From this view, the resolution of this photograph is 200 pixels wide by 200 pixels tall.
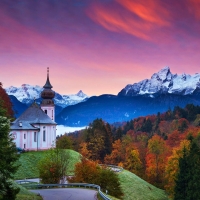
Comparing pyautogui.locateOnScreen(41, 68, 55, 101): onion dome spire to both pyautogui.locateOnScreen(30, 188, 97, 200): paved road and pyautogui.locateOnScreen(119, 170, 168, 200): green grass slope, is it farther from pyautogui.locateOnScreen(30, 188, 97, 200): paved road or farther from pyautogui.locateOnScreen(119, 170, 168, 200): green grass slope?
pyautogui.locateOnScreen(30, 188, 97, 200): paved road

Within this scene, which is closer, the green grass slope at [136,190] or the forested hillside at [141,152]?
the green grass slope at [136,190]

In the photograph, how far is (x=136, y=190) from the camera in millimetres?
65438

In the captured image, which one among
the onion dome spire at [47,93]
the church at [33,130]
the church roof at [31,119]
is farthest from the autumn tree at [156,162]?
the onion dome spire at [47,93]

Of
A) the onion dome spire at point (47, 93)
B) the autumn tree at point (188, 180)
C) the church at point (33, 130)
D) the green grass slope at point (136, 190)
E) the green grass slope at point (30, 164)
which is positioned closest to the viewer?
the autumn tree at point (188, 180)

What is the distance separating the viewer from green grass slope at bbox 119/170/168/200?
61906mm

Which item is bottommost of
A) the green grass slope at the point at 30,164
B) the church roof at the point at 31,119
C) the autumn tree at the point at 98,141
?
the green grass slope at the point at 30,164

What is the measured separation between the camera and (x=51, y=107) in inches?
3622

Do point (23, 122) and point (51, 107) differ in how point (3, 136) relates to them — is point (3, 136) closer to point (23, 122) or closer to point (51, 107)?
point (23, 122)

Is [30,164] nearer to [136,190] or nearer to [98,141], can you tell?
[136,190]

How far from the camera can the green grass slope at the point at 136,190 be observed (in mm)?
61906

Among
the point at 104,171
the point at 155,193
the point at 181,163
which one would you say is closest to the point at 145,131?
the point at 155,193

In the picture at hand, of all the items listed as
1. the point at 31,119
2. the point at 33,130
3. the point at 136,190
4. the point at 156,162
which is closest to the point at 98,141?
the point at 156,162

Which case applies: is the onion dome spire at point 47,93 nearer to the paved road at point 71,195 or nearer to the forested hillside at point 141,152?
the forested hillside at point 141,152

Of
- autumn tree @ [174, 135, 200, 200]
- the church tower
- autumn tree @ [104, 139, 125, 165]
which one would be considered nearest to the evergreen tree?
autumn tree @ [174, 135, 200, 200]
